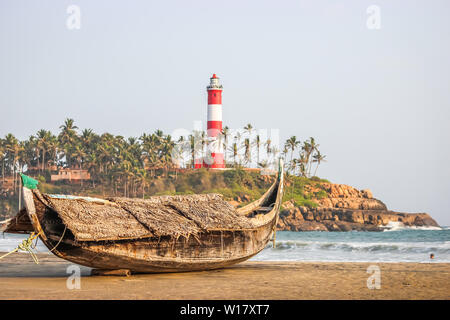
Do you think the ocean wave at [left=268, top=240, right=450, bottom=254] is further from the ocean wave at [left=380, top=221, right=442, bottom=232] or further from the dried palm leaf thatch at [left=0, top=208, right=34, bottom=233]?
the ocean wave at [left=380, top=221, right=442, bottom=232]

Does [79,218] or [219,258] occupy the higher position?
[79,218]

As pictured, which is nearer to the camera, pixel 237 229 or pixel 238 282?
pixel 238 282

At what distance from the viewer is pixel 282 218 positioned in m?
64.6

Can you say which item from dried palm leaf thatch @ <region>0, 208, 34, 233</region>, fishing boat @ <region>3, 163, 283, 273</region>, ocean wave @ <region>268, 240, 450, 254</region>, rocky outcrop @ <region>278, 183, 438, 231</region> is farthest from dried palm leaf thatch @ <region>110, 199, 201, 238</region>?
rocky outcrop @ <region>278, 183, 438, 231</region>

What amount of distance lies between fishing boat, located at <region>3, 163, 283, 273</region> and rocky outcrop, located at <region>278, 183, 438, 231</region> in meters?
47.0

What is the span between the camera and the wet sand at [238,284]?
12289 millimetres

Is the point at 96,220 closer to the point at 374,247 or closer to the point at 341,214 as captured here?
the point at 374,247

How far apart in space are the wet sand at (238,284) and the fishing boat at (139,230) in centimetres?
46

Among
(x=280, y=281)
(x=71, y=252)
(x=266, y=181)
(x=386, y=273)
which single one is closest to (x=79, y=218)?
(x=71, y=252)

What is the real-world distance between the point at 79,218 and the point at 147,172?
6534 cm

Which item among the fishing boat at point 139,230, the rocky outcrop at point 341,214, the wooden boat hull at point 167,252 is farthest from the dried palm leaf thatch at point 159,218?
the rocky outcrop at point 341,214

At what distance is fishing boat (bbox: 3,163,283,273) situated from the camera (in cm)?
1330

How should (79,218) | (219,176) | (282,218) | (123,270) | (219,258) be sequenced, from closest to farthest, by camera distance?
1. (79,218)
2. (123,270)
3. (219,258)
4. (282,218)
5. (219,176)

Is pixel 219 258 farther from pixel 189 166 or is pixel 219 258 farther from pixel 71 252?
pixel 189 166
